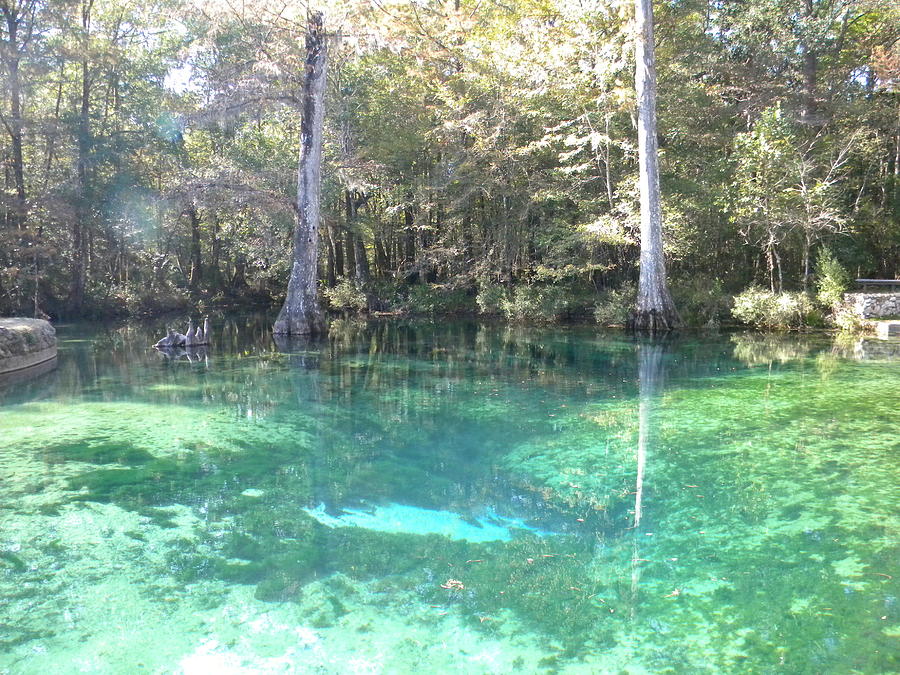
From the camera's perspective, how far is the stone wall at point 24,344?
1118 centimetres

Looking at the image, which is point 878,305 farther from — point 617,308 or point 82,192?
point 82,192

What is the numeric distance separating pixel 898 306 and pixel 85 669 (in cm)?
1720

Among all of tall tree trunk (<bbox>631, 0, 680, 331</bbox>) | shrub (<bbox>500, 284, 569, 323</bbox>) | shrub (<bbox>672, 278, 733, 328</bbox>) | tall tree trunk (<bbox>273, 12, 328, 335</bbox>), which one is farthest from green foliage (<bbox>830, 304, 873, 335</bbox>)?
tall tree trunk (<bbox>273, 12, 328, 335</bbox>)

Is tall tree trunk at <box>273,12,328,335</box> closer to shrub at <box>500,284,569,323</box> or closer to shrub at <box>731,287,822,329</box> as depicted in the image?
shrub at <box>500,284,569,323</box>

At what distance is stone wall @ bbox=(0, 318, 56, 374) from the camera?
11180 mm

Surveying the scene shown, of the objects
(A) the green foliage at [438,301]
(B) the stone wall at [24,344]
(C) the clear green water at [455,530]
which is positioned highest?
(A) the green foliage at [438,301]

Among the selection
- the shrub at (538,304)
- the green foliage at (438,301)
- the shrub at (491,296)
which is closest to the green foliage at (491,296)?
the shrub at (491,296)

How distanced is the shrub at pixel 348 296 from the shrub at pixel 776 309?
537 inches

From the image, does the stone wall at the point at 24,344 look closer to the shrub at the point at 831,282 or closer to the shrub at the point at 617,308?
the shrub at the point at 617,308

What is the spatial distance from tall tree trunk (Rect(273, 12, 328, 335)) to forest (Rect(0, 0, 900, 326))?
17.8 inches

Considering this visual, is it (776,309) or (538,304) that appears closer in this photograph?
(776,309)

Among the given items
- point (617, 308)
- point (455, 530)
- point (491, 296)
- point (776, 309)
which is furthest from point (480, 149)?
point (455, 530)

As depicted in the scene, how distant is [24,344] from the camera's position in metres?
11.6

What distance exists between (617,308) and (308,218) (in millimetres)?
8967
